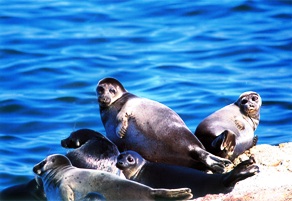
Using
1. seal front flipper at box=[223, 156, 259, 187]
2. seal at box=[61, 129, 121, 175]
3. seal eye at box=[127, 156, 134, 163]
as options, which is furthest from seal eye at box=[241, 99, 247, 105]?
seal front flipper at box=[223, 156, 259, 187]

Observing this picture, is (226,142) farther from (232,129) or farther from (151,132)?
(151,132)

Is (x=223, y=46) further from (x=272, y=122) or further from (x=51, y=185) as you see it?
(x=51, y=185)

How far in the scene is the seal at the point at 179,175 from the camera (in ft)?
25.9

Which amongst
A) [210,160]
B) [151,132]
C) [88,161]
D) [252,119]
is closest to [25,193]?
[88,161]

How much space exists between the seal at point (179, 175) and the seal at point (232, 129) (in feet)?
2.81

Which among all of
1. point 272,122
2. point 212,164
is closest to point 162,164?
point 212,164

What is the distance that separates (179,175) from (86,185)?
950 millimetres

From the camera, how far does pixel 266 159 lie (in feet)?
30.5

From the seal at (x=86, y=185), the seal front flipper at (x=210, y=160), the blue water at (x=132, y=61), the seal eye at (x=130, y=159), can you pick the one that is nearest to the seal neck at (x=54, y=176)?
the seal at (x=86, y=185)

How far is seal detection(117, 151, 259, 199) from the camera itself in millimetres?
7887

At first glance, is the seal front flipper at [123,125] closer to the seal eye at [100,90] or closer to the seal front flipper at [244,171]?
the seal eye at [100,90]

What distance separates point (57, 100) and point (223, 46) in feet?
13.7

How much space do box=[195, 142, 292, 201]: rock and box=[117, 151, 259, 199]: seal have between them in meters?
0.13

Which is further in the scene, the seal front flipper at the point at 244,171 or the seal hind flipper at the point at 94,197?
the seal front flipper at the point at 244,171
